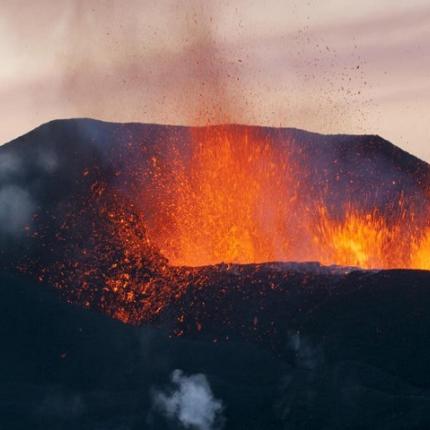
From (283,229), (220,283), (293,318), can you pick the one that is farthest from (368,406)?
(283,229)

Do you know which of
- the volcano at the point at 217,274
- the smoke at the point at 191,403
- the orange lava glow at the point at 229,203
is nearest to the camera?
the smoke at the point at 191,403

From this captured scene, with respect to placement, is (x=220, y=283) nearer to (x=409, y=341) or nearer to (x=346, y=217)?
(x=409, y=341)

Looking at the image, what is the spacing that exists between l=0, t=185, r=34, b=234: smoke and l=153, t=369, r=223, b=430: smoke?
46.4ft

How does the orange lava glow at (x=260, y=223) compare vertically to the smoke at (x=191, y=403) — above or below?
above

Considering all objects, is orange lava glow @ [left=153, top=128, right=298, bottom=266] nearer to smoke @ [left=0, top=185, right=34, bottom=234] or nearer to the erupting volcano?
the erupting volcano

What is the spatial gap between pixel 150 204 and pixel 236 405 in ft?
60.3

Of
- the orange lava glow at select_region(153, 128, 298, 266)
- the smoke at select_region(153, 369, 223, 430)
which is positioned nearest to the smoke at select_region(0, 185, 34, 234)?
the orange lava glow at select_region(153, 128, 298, 266)

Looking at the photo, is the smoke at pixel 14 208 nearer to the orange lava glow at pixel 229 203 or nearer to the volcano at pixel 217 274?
the volcano at pixel 217 274

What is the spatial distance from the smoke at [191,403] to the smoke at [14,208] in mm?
14155

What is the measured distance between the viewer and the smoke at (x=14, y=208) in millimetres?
49562

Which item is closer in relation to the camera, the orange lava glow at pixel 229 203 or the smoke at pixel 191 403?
the smoke at pixel 191 403

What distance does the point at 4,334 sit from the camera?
43344 mm

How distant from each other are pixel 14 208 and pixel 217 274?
11.0m

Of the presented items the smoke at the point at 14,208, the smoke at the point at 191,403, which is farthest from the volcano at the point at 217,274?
the smoke at the point at 191,403
